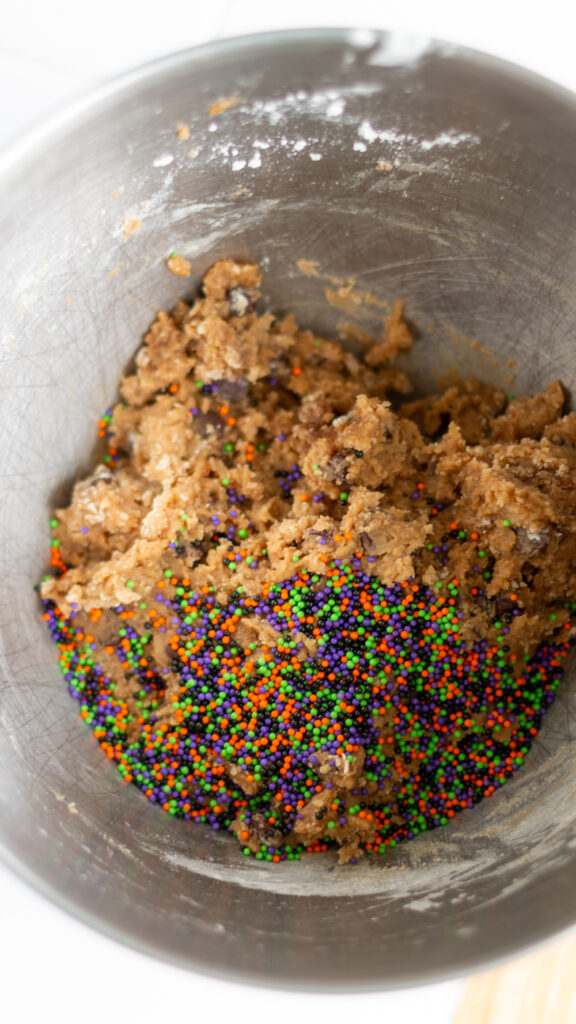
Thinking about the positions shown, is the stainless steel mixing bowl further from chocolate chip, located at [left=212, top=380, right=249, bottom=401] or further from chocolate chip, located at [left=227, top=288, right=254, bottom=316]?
chocolate chip, located at [left=212, top=380, right=249, bottom=401]

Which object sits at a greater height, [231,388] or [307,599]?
[231,388]

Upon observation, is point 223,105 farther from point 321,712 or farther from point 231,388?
point 321,712

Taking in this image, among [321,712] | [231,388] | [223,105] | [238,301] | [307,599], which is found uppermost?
[223,105]

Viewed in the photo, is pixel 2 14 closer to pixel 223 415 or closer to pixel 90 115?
pixel 90 115

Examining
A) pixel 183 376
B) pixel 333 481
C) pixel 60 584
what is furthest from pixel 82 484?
pixel 333 481

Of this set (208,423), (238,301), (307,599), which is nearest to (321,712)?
(307,599)

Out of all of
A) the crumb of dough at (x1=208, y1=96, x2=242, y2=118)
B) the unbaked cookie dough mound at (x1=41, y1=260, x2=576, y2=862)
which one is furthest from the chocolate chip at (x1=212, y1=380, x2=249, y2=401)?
the crumb of dough at (x1=208, y1=96, x2=242, y2=118)

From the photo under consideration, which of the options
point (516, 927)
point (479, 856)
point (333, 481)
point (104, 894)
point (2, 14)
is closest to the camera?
point (516, 927)

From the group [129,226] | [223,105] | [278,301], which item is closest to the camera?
[223,105]
